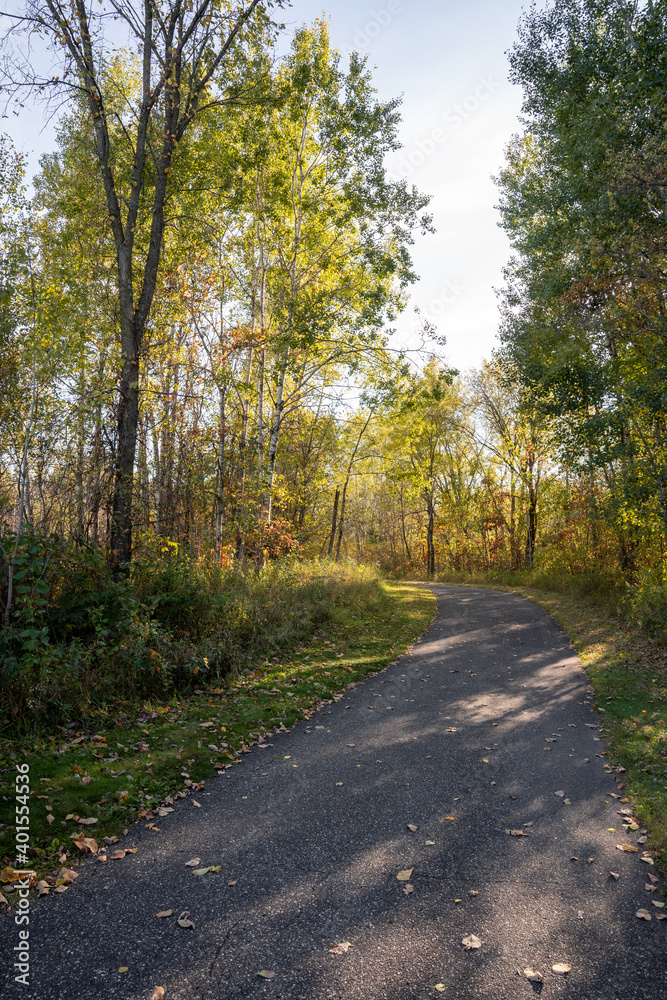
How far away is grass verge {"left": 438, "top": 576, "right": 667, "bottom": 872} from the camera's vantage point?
4.90 meters

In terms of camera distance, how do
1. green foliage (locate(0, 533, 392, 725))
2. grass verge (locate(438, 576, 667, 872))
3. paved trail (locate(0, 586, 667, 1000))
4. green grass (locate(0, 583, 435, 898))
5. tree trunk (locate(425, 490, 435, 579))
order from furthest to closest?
tree trunk (locate(425, 490, 435, 579)), green foliage (locate(0, 533, 392, 725)), grass verge (locate(438, 576, 667, 872)), green grass (locate(0, 583, 435, 898)), paved trail (locate(0, 586, 667, 1000))

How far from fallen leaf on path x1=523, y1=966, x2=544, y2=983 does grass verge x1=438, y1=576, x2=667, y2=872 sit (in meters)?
1.65

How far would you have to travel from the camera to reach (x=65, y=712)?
18.5 ft

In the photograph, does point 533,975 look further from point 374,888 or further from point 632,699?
point 632,699

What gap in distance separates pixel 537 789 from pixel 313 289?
12180 millimetres

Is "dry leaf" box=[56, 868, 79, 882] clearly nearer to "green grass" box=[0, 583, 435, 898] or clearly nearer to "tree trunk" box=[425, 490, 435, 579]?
"green grass" box=[0, 583, 435, 898]

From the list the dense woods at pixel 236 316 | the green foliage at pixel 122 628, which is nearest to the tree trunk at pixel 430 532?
the dense woods at pixel 236 316

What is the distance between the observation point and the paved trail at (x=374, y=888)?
285cm

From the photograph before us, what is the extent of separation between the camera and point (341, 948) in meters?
3.04

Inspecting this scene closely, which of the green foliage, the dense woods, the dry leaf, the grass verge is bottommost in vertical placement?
the grass verge

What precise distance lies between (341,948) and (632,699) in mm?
6401

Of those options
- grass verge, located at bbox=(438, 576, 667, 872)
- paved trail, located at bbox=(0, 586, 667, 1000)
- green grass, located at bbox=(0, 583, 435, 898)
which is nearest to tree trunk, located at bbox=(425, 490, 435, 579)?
grass verge, located at bbox=(438, 576, 667, 872)

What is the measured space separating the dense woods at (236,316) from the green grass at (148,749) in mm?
537

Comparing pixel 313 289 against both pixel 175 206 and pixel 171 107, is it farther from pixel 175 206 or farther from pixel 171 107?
pixel 171 107
